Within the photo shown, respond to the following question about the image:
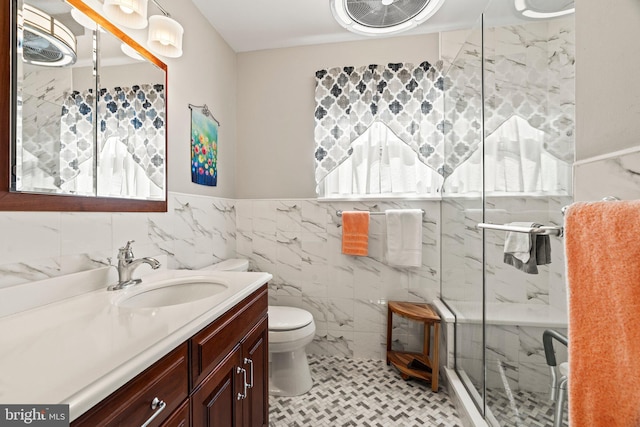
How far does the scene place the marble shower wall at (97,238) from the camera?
846 mm

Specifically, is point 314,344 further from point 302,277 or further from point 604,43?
point 604,43

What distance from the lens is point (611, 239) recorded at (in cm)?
45

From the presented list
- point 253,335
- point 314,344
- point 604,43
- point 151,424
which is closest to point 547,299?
point 604,43

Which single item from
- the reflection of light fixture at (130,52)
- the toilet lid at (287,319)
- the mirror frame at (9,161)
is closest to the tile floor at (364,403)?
the toilet lid at (287,319)

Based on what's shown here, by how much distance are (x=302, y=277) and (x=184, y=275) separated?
3.45ft

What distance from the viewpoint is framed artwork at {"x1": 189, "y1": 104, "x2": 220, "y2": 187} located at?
1797 millimetres

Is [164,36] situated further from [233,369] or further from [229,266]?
[233,369]

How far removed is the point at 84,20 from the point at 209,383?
1.40 meters

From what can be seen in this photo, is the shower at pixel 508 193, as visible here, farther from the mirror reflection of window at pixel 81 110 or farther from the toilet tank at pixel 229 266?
the mirror reflection of window at pixel 81 110

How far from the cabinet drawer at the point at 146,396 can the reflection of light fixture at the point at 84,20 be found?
1250 millimetres

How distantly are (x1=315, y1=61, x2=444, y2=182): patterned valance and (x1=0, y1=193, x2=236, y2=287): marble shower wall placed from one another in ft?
3.11

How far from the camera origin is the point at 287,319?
69.7 inches

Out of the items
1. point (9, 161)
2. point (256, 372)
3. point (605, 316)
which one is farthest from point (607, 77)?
point (9, 161)

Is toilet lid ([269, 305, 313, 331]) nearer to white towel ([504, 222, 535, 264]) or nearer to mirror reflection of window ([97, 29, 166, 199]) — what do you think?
mirror reflection of window ([97, 29, 166, 199])
